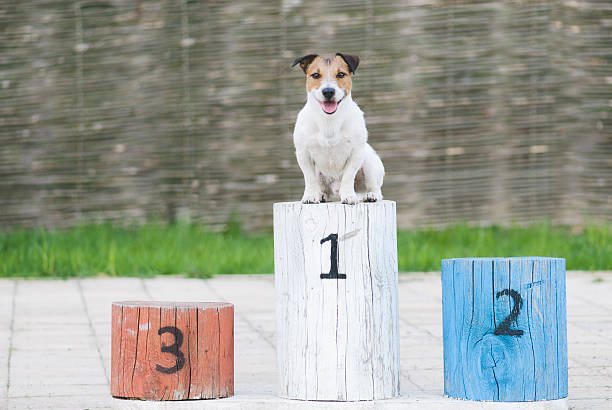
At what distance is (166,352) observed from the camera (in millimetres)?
4410

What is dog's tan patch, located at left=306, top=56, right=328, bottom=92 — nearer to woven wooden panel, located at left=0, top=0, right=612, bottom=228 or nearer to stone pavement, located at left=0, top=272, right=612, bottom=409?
stone pavement, located at left=0, top=272, right=612, bottom=409

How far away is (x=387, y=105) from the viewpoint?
10.0 metres

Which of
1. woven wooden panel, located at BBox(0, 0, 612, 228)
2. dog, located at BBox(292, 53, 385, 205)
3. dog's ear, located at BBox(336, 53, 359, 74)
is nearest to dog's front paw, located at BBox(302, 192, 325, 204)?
dog, located at BBox(292, 53, 385, 205)

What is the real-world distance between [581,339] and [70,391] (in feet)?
10.3

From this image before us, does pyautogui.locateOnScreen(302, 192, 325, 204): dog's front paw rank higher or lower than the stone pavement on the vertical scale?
higher

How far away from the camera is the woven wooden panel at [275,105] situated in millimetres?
10000

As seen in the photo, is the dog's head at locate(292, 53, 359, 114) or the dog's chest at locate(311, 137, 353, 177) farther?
the dog's chest at locate(311, 137, 353, 177)

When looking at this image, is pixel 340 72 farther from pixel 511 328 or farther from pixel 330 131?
pixel 511 328

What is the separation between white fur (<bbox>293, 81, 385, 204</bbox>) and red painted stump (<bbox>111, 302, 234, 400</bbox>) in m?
0.79

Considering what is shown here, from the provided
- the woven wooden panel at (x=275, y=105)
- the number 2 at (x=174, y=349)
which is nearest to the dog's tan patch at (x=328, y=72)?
the number 2 at (x=174, y=349)

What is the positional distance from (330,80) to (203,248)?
5229mm

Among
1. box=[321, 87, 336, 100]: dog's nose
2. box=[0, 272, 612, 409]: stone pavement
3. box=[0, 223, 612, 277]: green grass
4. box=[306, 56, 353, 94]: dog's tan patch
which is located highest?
box=[306, 56, 353, 94]: dog's tan patch

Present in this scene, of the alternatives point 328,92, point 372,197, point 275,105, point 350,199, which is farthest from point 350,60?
point 275,105

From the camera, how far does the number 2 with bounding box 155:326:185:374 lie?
14.5 ft
